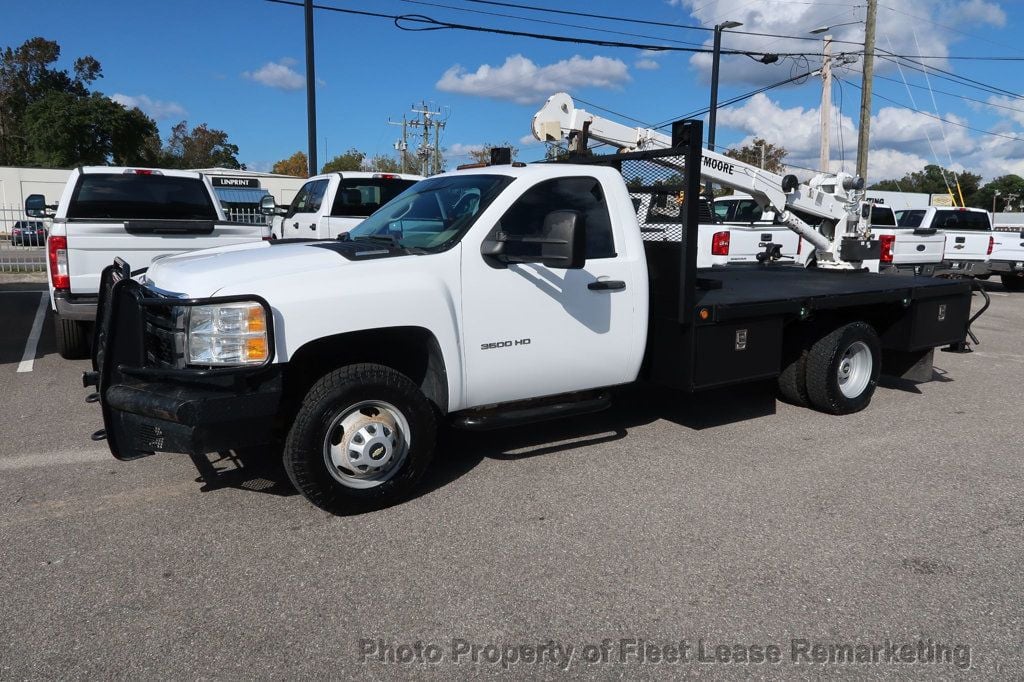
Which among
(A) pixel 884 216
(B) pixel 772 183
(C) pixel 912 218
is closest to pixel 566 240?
(B) pixel 772 183

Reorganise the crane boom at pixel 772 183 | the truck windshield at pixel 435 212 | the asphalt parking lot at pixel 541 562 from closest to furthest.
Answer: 1. the asphalt parking lot at pixel 541 562
2. the truck windshield at pixel 435 212
3. the crane boom at pixel 772 183

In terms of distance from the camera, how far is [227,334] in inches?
153

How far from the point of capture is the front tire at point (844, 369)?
651 centimetres

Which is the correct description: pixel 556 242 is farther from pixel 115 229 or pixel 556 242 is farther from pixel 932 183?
pixel 932 183

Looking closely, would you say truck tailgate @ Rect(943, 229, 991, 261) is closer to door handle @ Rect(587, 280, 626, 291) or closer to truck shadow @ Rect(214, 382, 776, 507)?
truck shadow @ Rect(214, 382, 776, 507)

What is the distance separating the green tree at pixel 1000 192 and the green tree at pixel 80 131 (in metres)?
86.1

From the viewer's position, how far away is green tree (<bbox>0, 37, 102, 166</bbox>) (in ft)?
222

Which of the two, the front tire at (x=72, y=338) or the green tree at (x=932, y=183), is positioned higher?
the green tree at (x=932, y=183)

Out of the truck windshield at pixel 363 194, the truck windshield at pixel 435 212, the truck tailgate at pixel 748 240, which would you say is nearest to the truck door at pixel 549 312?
the truck windshield at pixel 435 212

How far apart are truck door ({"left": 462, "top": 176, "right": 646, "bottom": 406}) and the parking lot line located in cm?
588

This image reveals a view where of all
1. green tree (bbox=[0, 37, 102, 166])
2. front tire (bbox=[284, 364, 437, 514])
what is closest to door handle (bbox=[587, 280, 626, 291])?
front tire (bbox=[284, 364, 437, 514])

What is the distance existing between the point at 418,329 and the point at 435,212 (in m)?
0.99

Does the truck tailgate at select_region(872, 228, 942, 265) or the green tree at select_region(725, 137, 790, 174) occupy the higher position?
the green tree at select_region(725, 137, 790, 174)

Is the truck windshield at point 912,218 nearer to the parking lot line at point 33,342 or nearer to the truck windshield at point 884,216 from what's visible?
the truck windshield at point 884,216
